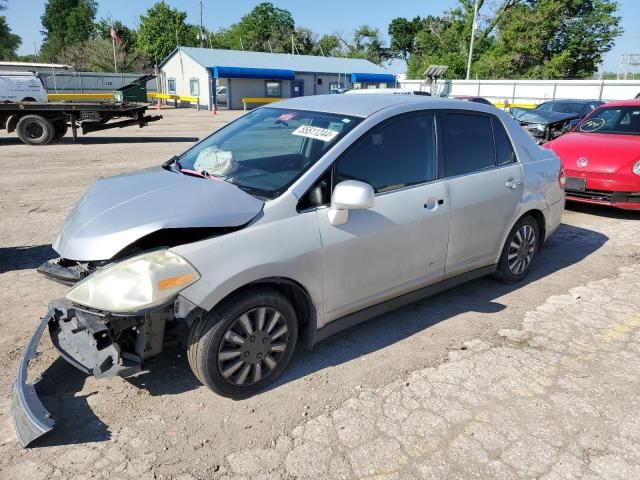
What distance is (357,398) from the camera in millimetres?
3047

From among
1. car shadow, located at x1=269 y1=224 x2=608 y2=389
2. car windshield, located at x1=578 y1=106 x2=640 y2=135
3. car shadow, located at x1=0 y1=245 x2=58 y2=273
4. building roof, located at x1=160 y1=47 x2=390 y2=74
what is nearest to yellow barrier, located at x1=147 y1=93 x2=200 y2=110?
building roof, located at x1=160 y1=47 x2=390 y2=74

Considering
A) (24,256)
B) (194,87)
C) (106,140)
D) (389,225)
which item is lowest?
(24,256)

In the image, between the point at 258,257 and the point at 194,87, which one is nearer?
the point at 258,257

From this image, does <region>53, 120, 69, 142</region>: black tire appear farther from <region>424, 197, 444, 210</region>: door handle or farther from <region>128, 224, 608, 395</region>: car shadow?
<region>424, 197, 444, 210</region>: door handle

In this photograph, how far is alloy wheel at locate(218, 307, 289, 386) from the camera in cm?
283

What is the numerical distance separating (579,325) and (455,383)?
1504mm

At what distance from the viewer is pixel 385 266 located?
344 centimetres

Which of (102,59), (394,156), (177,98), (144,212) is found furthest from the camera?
(102,59)

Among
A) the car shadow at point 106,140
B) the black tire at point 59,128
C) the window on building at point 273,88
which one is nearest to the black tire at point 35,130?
the black tire at point 59,128

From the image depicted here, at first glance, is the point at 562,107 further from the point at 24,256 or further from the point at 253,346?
the point at 253,346

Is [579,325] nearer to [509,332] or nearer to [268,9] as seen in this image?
[509,332]

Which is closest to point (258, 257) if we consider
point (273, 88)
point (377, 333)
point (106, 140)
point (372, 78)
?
point (377, 333)

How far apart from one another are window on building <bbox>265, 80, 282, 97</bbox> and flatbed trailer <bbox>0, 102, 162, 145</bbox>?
89.0 ft

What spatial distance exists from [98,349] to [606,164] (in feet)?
22.5
